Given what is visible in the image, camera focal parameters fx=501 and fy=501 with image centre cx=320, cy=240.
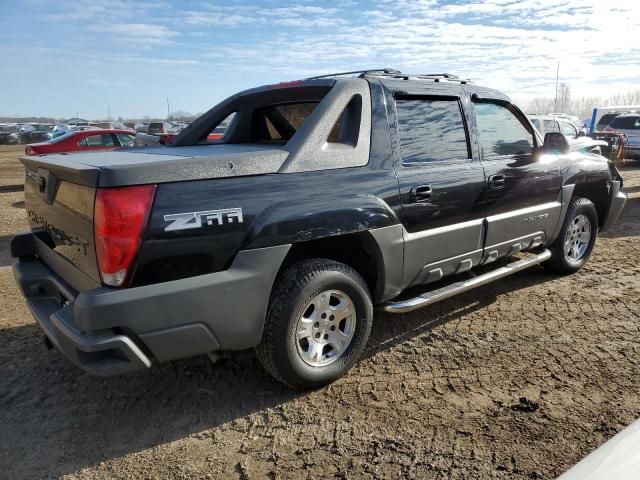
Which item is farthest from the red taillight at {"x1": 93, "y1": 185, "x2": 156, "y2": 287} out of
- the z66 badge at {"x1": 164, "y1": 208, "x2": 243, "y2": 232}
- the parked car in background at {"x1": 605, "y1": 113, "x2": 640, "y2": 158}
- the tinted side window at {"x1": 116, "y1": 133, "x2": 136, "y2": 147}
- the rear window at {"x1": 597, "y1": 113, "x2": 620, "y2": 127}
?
the rear window at {"x1": 597, "y1": 113, "x2": 620, "y2": 127}

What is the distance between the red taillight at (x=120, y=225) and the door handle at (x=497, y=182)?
2.69 metres

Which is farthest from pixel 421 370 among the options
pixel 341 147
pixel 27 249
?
pixel 27 249

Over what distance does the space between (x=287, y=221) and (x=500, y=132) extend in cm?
249

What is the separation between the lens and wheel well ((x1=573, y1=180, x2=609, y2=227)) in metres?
5.38

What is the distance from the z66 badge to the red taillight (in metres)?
0.13

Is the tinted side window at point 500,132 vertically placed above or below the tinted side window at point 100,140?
above

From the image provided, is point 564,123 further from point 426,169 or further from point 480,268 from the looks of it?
point 426,169

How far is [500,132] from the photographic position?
4.38 metres

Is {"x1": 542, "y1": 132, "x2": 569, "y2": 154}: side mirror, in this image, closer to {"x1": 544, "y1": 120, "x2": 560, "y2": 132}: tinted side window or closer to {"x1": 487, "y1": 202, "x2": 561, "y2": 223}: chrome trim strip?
{"x1": 487, "y1": 202, "x2": 561, "y2": 223}: chrome trim strip

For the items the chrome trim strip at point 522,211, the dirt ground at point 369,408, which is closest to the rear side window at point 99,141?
the dirt ground at point 369,408

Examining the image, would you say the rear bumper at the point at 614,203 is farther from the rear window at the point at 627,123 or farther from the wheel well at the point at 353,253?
the rear window at the point at 627,123

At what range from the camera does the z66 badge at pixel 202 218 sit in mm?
2469

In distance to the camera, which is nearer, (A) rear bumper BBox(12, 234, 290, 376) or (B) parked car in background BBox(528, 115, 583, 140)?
(A) rear bumper BBox(12, 234, 290, 376)

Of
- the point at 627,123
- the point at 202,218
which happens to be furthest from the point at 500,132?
the point at 627,123
